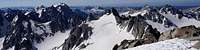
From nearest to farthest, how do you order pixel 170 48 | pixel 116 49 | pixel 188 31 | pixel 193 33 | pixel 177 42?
pixel 170 48 < pixel 177 42 < pixel 193 33 < pixel 188 31 < pixel 116 49

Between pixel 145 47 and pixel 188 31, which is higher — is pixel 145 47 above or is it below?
above

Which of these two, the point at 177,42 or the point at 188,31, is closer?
the point at 177,42

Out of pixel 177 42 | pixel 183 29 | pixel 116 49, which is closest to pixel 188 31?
pixel 183 29

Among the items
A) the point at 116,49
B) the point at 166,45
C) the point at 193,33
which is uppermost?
the point at 166,45

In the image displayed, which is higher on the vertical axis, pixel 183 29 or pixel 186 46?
pixel 186 46

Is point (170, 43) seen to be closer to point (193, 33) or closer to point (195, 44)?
point (195, 44)

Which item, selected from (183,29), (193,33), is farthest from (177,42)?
(183,29)

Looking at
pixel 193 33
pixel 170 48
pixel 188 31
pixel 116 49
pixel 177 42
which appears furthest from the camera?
pixel 116 49

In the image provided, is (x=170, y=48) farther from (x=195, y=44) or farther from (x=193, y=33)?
(x=193, y=33)

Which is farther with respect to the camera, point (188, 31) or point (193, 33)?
point (188, 31)
